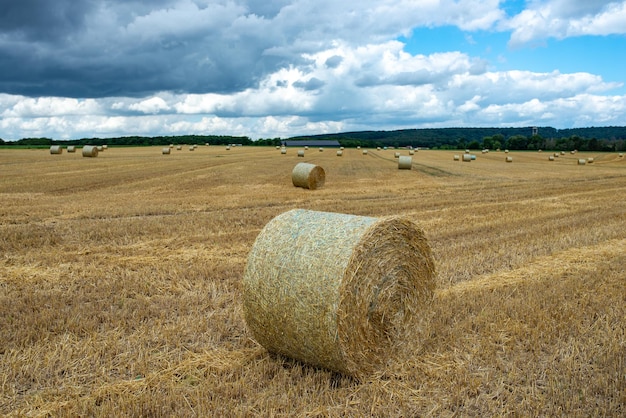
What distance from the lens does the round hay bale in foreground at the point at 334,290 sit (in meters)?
4.77

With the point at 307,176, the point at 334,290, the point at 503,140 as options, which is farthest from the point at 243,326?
the point at 503,140

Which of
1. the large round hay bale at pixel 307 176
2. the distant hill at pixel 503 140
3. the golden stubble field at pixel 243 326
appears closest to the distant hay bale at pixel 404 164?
the large round hay bale at pixel 307 176

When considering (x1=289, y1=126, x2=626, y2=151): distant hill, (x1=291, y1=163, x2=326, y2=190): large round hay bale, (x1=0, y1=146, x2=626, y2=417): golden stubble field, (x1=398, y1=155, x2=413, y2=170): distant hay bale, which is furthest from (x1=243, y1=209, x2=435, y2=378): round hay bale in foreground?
(x1=289, y1=126, x2=626, y2=151): distant hill

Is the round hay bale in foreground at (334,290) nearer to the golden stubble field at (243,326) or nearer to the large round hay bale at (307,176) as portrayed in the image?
the golden stubble field at (243,326)

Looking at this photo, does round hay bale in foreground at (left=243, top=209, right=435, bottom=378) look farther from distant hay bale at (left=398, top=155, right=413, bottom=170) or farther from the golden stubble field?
distant hay bale at (left=398, top=155, right=413, bottom=170)

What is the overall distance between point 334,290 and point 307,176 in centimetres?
1580

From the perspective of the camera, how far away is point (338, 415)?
4.20 metres

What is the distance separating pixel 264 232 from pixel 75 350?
2275 mm

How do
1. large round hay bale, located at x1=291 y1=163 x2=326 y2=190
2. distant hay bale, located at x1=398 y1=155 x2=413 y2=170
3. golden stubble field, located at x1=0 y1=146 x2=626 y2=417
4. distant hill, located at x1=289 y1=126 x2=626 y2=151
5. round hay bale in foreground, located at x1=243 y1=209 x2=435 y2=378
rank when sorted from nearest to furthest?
golden stubble field, located at x1=0 y1=146 x2=626 y2=417, round hay bale in foreground, located at x1=243 y1=209 x2=435 y2=378, large round hay bale, located at x1=291 y1=163 x2=326 y2=190, distant hay bale, located at x1=398 y1=155 x2=413 y2=170, distant hill, located at x1=289 y1=126 x2=626 y2=151

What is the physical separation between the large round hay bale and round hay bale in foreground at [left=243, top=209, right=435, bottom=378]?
14759mm

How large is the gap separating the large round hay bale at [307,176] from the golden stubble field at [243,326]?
7215mm

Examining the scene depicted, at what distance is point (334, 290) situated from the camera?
4.72 metres

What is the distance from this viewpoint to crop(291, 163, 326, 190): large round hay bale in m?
20.5

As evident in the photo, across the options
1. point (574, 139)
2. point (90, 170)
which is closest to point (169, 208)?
point (90, 170)
